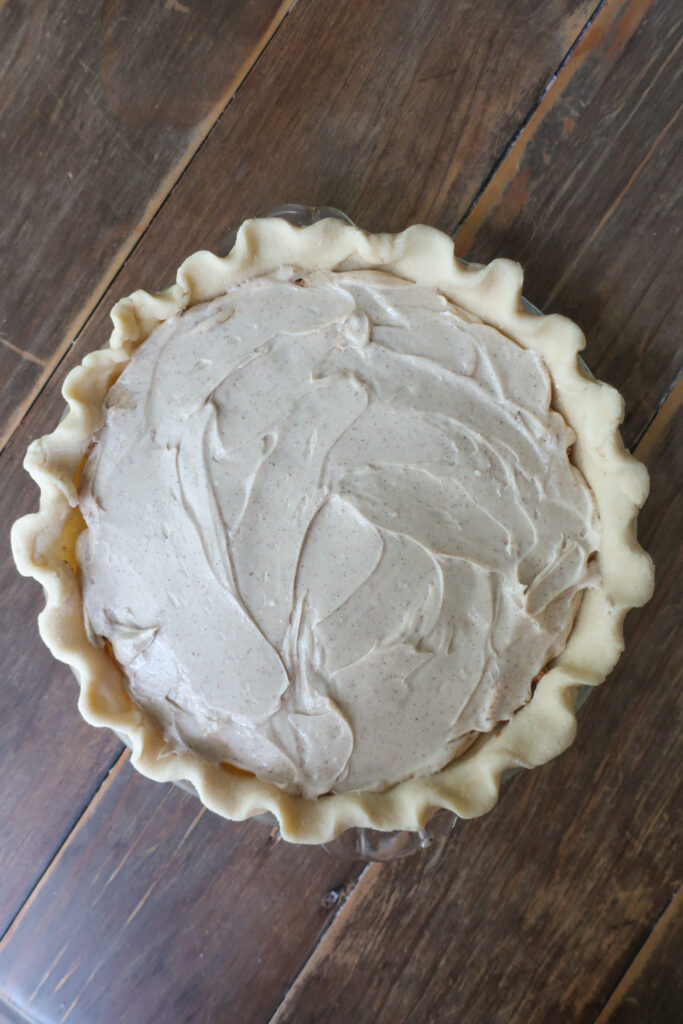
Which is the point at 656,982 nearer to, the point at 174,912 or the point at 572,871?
the point at 572,871

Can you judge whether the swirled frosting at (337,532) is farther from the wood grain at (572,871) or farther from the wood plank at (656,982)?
the wood plank at (656,982)

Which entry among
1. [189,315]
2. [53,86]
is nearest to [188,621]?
[189,315]

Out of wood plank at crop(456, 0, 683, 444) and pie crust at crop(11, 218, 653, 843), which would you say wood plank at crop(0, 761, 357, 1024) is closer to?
pie crust at crop(11, 218, 653, 843)

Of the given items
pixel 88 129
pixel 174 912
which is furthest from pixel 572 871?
pixel 88 129

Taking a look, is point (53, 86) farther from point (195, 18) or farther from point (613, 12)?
point (613, 12)

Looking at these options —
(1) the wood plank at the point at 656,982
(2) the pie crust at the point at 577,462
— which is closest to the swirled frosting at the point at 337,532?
(2) the pie crust at the point at 577,462
